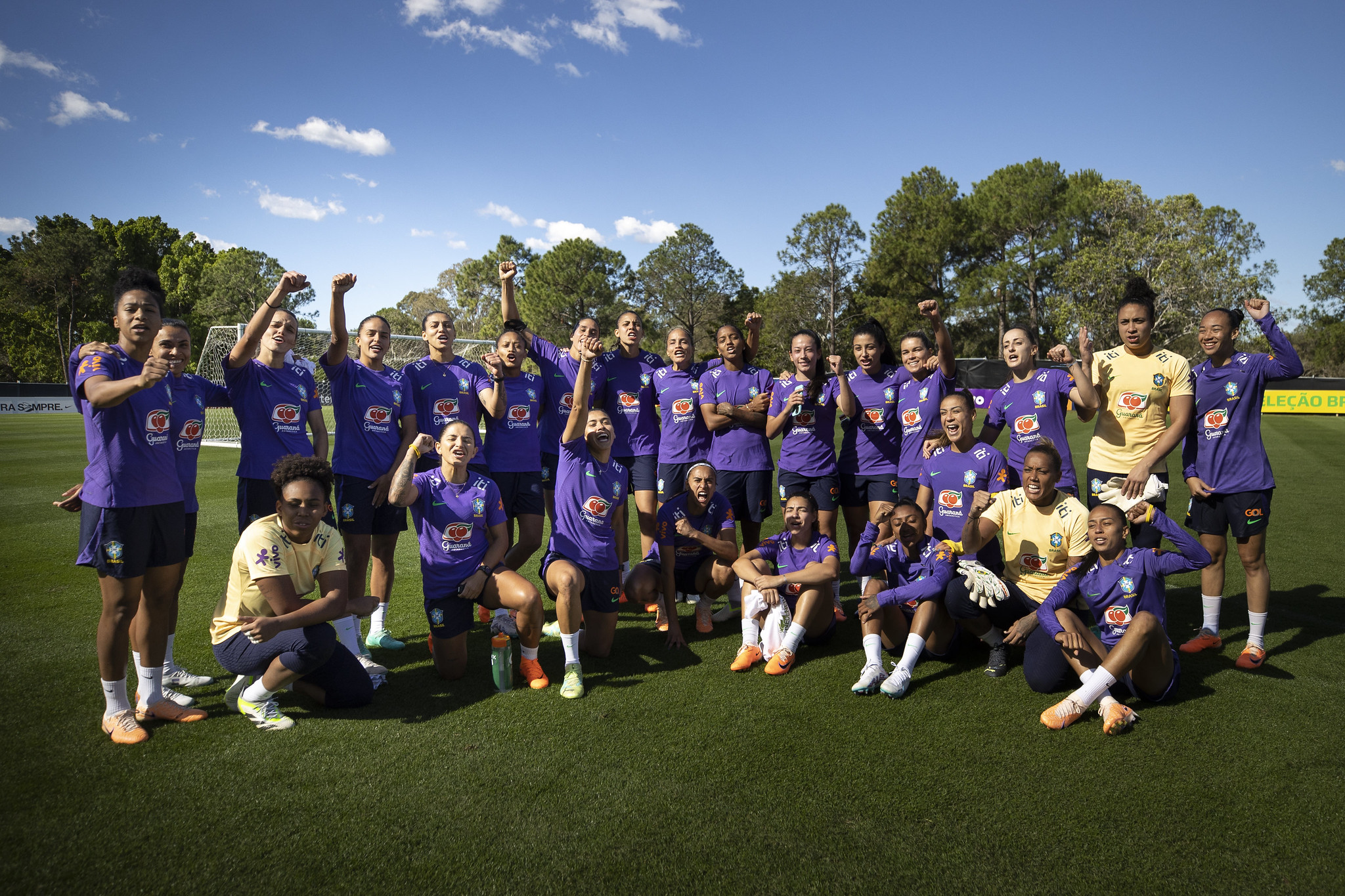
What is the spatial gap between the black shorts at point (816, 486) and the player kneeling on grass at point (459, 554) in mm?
2270

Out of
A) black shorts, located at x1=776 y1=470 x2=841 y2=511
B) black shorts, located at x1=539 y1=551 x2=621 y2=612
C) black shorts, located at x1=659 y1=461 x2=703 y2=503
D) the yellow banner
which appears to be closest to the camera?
black shorts, located at x1=539 y1=551 x2=621 y2=612

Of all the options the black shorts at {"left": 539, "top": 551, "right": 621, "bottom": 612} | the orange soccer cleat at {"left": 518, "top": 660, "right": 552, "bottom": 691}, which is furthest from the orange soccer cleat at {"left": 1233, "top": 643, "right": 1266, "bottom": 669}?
the orange soccer cleat at {"left": 518, "top": 660, "right": 552, "bottom": 691}

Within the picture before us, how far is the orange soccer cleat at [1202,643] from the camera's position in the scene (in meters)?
4.58

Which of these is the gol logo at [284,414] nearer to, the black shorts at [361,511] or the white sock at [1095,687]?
the black shorts at [361,511]

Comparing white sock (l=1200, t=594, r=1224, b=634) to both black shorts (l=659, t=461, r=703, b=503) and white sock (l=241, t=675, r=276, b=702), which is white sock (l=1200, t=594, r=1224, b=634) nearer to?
black shorts (l=659, t=461, r=703, b=503)

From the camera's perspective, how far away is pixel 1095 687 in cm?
353

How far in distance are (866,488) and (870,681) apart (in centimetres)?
202

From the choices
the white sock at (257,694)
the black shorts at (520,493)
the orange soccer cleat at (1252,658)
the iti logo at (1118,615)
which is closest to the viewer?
the white sock at (257,694)

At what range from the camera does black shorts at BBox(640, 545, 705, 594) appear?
5160mm

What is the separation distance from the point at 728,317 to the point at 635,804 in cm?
5055

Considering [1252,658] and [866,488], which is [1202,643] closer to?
[1252,658]

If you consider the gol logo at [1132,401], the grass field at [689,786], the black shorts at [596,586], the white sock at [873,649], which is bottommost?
the grass field at [689,786]

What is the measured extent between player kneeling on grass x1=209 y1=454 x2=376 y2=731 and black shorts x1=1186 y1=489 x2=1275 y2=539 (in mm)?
5333

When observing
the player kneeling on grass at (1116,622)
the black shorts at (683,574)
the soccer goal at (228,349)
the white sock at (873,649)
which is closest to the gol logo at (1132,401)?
the player kneeling on grass at (1116,622)
